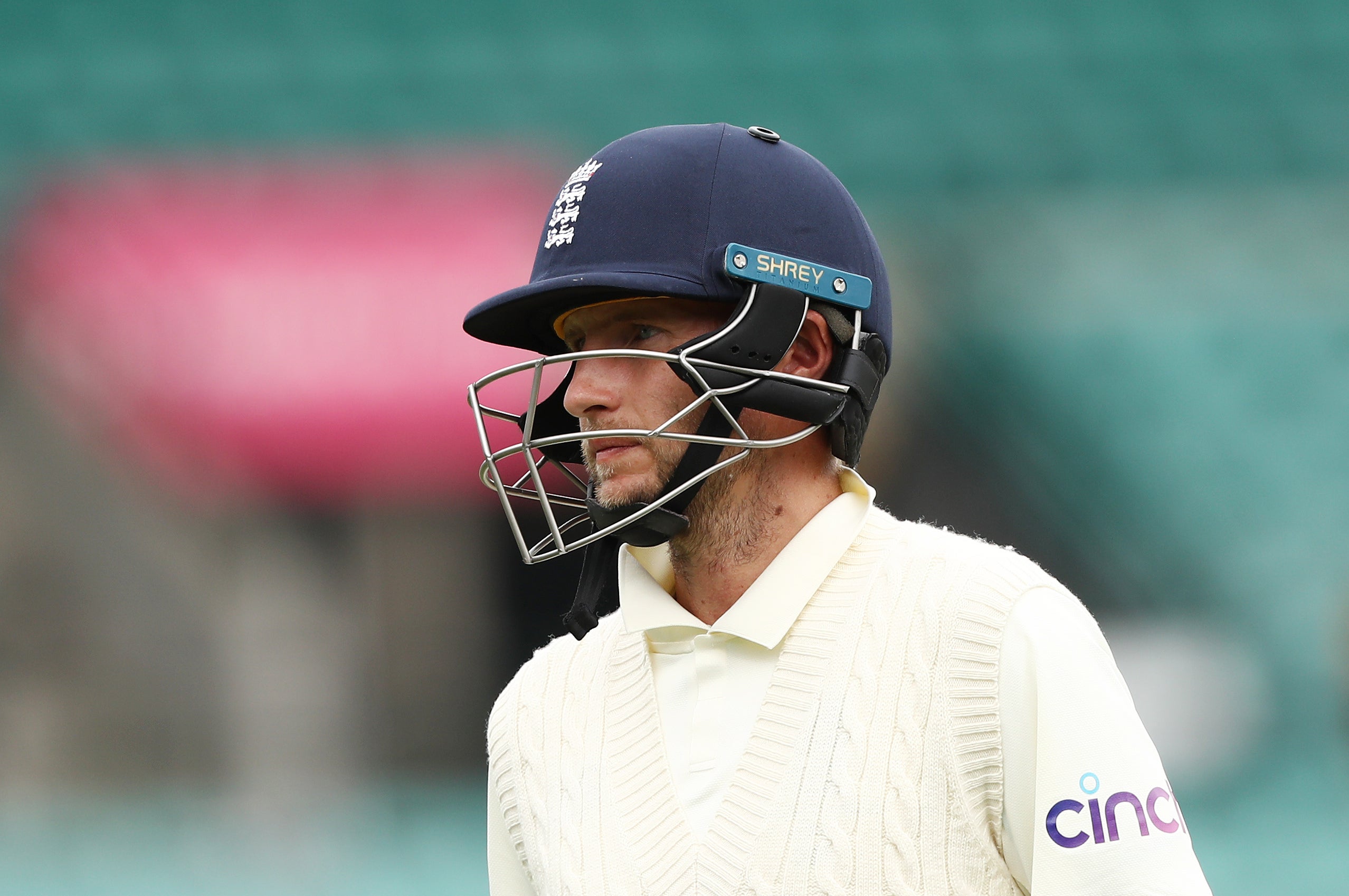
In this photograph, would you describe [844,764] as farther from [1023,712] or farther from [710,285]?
[710,285]

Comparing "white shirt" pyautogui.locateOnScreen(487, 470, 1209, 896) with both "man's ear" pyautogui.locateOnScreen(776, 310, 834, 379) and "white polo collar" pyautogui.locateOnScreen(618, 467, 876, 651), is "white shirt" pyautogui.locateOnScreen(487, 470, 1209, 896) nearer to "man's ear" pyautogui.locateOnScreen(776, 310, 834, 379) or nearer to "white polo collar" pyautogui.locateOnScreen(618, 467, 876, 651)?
"white polo collar" pyautogui.locateOnScreen(618, 467, 876, 651)

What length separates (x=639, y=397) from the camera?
1.26m

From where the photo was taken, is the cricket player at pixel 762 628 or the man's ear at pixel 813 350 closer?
the cricket player at pixel 762 628

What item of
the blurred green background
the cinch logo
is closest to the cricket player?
the cinch logo

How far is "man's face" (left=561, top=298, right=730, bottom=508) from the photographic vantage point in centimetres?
125

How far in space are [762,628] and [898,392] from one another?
2.85 meters

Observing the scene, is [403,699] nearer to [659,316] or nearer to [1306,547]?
[1306,547]

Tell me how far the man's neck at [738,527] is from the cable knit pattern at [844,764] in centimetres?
6

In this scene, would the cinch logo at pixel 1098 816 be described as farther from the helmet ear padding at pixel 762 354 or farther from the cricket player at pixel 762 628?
the helmet ear padding at pixel 762 354

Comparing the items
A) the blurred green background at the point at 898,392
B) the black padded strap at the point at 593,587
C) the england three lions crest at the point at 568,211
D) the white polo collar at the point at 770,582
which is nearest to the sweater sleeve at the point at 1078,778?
the white polo collar at the point at 770,582

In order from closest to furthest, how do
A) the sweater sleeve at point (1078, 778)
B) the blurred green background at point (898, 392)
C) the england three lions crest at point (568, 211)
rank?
the sweater sleeve at point (1078, 778)
the england three lions crest at point (568, 211)
the blurred green background at point (898, 392)

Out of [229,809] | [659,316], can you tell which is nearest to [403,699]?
[229,809]

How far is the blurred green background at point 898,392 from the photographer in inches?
151

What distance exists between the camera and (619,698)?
1.29m
